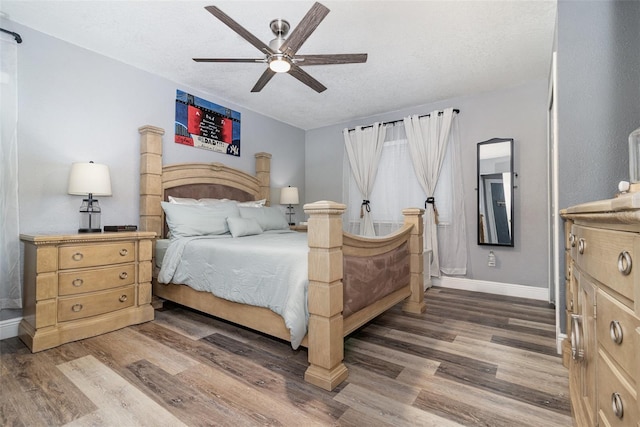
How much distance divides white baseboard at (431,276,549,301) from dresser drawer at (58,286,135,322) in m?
3.50

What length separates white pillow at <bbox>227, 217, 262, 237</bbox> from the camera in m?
3.05

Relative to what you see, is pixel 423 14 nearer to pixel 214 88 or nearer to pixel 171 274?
pixel 214 88

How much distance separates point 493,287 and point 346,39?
3250mm

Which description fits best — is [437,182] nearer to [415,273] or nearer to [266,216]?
[415,273]

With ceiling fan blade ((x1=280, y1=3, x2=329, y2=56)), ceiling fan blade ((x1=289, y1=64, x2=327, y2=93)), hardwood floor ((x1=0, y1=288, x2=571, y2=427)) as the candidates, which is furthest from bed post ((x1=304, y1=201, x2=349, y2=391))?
ceiling fan blade ((x1=289, y1=64, x2=327, y2=93))

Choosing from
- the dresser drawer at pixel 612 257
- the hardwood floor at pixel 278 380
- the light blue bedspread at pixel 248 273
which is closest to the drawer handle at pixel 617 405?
the dresser drawer at pixel 612 257

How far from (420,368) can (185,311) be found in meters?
2.25

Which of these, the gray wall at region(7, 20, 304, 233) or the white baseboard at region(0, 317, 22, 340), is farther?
the gray wall at region(7, 20, 304, 233)

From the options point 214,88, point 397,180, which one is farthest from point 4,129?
point 397,180

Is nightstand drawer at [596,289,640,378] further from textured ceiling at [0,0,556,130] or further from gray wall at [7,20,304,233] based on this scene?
gray wall at [7,20,304,233]

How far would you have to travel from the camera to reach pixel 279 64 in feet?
7.27

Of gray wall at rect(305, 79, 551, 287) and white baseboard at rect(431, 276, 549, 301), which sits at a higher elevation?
gray wall at rect(305, 79, 551, 287)

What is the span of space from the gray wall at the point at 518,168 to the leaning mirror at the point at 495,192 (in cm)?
8

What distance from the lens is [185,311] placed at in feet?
9.66
